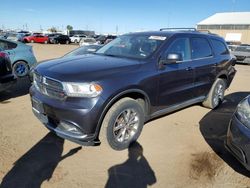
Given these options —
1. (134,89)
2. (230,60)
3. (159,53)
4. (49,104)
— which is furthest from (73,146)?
(230,60)

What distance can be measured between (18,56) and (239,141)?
7799mm

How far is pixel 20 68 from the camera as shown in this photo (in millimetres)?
8953

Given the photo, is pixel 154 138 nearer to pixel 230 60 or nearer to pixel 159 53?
pixel 159 53

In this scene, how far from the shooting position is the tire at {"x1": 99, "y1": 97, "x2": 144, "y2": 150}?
3621mm

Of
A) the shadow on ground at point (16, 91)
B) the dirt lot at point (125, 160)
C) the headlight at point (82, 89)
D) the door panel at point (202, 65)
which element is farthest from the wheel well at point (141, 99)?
the shadow on ground at point (16, 91)

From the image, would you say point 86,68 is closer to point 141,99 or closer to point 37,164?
point 141,99

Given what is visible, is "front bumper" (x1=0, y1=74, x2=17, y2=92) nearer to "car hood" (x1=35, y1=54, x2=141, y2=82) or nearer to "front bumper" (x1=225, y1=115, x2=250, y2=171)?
"car hood" (x1=35, y1=54, x2=141, y2=82)

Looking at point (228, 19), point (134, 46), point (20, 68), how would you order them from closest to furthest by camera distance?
1. point (134, 46)
2. point (20, 68)
3. point (228, 19)

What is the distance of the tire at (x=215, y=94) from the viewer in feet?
19.5

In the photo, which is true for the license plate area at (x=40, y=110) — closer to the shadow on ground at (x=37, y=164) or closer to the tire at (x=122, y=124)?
the shadow on ground at (x=37, y=164)

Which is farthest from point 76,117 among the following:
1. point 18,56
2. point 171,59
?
point 18,56

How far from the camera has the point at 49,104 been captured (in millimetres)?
3590

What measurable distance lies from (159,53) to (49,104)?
198cm

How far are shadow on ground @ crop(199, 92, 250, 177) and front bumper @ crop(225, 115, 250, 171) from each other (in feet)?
1.54
